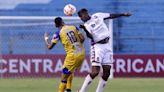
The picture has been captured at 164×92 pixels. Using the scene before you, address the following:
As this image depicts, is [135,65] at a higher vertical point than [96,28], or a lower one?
lower

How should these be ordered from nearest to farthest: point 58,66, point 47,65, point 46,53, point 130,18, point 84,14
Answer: point 84,14, point 58,66, point 47,65, point 46,53, point 130,18

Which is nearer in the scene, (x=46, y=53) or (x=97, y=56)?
(x=97, y=56)

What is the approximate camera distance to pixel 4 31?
24688 millimetres

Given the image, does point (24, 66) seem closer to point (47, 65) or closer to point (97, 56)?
point (47, 65)

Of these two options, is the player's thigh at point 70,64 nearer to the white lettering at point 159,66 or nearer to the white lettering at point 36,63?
the white lettering at point 36,63

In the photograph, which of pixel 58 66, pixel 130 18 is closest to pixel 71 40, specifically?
pixel 58 66

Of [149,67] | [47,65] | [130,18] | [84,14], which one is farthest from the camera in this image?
[130,18]

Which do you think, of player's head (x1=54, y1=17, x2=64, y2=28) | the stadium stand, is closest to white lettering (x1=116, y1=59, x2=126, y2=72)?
the stadium stand

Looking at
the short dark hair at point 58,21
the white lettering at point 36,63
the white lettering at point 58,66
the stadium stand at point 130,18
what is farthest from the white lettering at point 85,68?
the short dark hair at point 58,21

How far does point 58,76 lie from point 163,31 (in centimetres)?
717

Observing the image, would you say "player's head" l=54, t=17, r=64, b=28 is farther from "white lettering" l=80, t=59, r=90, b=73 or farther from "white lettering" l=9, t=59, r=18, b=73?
"white lettering" l=9, t=59, r=18, b=73

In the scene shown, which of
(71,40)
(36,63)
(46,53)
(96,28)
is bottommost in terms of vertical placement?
(36,63)

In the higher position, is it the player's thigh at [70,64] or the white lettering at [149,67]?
the player's thigh at [70,64]

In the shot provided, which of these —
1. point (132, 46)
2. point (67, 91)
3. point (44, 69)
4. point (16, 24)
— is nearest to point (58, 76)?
point (44, 69)
